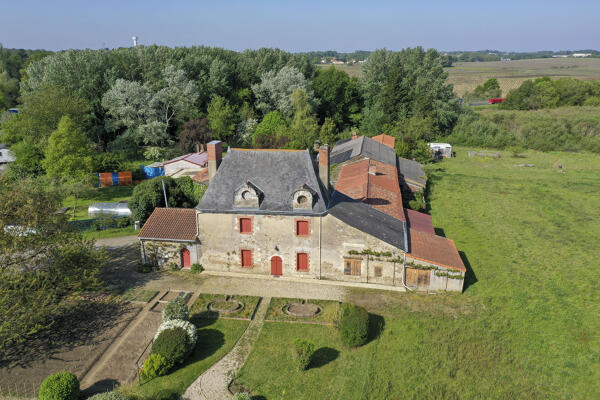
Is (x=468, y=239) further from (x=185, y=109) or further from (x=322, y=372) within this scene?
(x=185, y=109)

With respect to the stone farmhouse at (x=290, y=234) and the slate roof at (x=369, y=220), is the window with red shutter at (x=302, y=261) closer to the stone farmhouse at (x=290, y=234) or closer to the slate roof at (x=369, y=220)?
the stone farmhouse at (x=290, y=234)

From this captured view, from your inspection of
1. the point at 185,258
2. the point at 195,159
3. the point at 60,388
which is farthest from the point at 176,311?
the point at 195,159

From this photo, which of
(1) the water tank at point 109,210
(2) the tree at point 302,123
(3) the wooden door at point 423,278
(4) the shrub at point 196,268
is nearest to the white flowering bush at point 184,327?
(4) the shrub at point 196,268

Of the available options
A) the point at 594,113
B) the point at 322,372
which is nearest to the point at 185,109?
the point at 322,372

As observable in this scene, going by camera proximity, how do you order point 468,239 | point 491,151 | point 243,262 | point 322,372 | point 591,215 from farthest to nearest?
point 491,151 → point 591,215 → point 468,239 → point 243,262 → point 322,372

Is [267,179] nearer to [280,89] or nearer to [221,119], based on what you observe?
[221,119]

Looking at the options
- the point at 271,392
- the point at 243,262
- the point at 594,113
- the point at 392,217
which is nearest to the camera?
the point at 271,392
